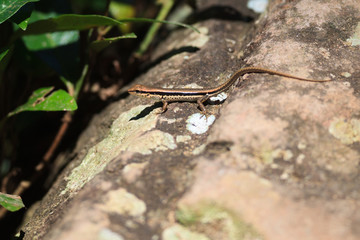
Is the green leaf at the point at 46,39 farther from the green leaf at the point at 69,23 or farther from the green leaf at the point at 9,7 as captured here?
the green leaf at the point at 9,7

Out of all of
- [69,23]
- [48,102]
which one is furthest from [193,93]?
[48,102]

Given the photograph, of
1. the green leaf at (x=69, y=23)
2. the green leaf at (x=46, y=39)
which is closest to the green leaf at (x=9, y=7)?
the green leaf at (x=69, y=23)

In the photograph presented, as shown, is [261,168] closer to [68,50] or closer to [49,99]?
[49,99]

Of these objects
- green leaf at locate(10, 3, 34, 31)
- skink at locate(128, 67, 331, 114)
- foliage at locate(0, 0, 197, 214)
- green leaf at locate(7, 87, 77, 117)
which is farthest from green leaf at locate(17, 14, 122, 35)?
skink at locate(128, 67, 331, 114)

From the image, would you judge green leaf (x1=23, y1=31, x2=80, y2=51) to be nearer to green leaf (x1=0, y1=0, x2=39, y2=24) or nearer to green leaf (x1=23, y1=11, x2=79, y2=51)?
green leaf (x1=23, y1=11, x2=79, y2=51)

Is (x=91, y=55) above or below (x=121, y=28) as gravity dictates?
above

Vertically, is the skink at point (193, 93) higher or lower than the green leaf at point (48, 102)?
lower

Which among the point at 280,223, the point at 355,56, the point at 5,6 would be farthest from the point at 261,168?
the point at 5,6
